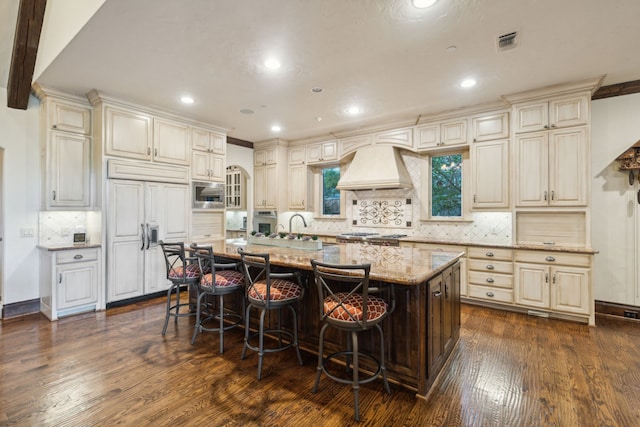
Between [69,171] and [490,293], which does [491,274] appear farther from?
[69,171]

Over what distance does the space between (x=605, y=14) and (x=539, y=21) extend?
48 centimetres

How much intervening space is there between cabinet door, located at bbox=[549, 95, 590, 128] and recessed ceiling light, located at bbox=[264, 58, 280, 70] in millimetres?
3490

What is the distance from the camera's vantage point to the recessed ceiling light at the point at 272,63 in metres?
3.17

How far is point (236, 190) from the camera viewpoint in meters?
7.71

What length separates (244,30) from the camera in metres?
2.64

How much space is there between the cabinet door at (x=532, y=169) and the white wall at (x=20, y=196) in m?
6.56

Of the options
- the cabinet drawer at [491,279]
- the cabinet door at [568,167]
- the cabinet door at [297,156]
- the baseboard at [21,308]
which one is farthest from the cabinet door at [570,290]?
the baseboard at [21,308]

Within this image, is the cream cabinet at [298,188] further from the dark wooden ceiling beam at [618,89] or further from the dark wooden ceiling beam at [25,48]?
the dark wooden ceiling beam at [618,89]

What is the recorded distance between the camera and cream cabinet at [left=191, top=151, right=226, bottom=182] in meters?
5.21

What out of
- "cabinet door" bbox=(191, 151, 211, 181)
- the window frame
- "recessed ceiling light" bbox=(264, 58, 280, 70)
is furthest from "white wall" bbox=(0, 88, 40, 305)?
the window frame

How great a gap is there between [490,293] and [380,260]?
8.11 ft

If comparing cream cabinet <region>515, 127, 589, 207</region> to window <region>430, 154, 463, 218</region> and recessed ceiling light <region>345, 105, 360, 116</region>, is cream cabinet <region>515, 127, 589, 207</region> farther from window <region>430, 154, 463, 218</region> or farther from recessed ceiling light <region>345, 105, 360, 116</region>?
recessed ceiling light <region>345, 105, 360, 116</region>

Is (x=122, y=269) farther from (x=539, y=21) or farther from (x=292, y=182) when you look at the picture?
(x=539, y=21)

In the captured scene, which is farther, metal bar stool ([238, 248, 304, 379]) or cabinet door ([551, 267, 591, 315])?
cabinet door ([551, 267, 591, 315])
